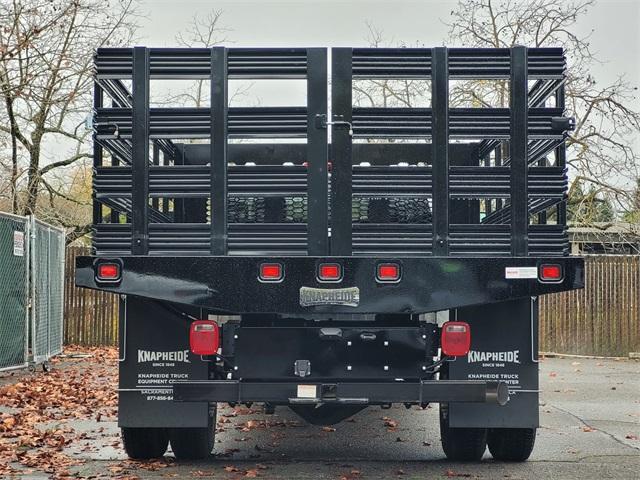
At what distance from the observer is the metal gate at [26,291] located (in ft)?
48.1

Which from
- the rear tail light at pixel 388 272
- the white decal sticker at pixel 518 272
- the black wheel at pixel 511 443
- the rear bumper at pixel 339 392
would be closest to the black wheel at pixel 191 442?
the rear bumper at pixel 339 392

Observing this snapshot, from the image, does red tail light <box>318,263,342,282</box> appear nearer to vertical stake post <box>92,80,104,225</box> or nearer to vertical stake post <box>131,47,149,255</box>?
vertical stake post <box>131,47,149,255</box>

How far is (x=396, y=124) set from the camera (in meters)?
6.78

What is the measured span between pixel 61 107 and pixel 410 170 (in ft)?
49.8

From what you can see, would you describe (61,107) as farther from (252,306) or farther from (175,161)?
(252,306)

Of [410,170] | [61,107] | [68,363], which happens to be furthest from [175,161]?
[61,107]

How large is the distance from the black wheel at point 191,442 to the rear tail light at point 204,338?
1.10 meters

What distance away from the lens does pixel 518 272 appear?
6770 mm

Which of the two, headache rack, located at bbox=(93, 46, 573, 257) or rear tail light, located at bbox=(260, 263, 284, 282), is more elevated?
headache rack, located at bbox=(93, 46, 573, 257)

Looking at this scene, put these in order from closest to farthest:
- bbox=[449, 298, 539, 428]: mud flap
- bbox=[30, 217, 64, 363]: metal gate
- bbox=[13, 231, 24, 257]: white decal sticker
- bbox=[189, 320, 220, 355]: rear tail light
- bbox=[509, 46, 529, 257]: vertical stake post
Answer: bbox=[509, 46, 529, 257]: vertical stake post → bbox=[189, 320, 220, 355]: rear tail light → bbox=[449, 298, 539, 428]: mud flap → bbox=[13, 231, 24, 257]: white decal sticker → bbox=[30, 217, 64, 363]: metal gate

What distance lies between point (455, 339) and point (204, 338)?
5.73 ft

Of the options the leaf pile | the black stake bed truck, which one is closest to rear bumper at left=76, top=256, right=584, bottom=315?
the black stake bed truck

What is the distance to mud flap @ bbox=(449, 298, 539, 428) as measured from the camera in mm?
7227

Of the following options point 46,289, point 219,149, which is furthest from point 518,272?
point 46,289
